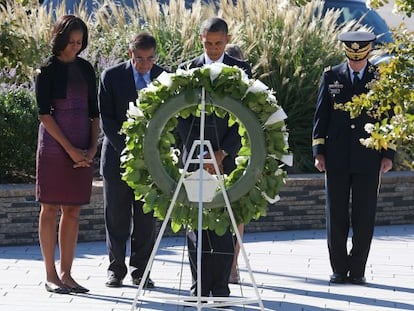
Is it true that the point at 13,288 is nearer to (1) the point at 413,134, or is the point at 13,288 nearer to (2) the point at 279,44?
(1) the point at 413,134

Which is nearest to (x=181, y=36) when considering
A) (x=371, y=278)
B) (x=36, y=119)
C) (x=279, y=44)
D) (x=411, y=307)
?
(x=279, y=44)

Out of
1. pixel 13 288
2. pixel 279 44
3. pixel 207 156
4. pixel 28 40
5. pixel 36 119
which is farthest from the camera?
pixel 279 44

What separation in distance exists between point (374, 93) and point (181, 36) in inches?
263

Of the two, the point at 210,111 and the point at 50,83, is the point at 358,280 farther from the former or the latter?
the point at 50,83

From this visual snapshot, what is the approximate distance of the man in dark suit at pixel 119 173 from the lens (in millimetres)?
8453

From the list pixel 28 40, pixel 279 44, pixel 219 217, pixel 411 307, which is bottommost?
pixel 411 307

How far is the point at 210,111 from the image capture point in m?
7.11

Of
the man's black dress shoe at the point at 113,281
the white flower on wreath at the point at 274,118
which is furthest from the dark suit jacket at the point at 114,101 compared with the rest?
the white flower on wreath at the point at 274,118

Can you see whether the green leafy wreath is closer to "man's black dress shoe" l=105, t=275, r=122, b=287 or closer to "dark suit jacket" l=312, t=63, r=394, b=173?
"man's black dress shoe" l=105, t=275, r=122, b=287

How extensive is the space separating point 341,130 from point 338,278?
1.13 m

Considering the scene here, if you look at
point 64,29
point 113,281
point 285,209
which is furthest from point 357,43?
point 285,209

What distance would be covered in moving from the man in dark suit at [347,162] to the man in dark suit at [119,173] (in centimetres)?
136

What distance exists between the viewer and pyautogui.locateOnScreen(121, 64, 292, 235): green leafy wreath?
6898mm

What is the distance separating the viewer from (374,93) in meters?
5.93
